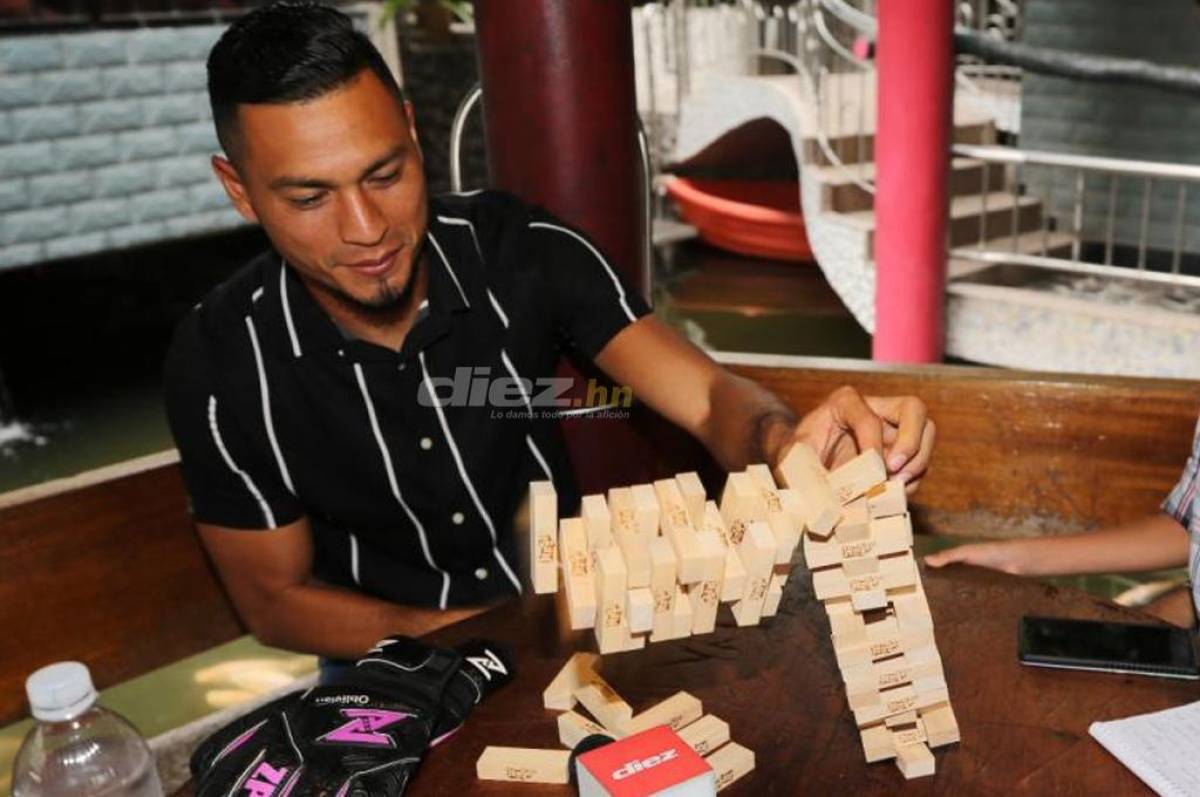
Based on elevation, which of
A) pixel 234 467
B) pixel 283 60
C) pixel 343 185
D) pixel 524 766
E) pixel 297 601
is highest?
pixel 283 60

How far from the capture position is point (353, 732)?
3.79 ft

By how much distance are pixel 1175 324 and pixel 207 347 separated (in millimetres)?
4331

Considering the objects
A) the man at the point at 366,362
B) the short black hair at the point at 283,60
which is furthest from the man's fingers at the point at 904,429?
the short black hair at the point at 283,60

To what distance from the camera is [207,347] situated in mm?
1756

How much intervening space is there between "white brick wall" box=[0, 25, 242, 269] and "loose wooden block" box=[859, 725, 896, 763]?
6017 millimetres

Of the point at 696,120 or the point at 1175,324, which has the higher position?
the point at 696,120

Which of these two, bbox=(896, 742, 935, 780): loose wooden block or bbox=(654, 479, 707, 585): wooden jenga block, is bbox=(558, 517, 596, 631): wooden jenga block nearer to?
bbox=(654, 479, 707, 585): wooden jenga block

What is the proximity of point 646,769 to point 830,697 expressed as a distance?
0.45 m

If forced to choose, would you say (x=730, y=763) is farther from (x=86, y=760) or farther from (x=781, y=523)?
(x=86, y=760)

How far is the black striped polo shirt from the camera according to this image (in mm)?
1751

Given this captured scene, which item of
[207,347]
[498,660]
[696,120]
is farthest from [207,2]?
[498,660]

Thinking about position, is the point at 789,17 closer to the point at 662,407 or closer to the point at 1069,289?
the point at 1069,289

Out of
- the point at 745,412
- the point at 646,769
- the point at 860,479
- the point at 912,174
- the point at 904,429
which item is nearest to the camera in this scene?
the point at 646,769

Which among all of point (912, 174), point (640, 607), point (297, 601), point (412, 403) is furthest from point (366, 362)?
point (912, 174)
